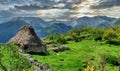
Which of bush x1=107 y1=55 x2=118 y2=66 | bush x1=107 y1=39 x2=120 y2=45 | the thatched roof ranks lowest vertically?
bush x1=107 y1=39 x2=120 y2=45

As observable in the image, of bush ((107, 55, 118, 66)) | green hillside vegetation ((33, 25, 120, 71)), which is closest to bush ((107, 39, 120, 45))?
green hillside vegetation ((33, 25, 120, 71))

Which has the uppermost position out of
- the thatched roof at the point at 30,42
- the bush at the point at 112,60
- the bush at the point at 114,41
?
the thatched roof at the point at 30,42

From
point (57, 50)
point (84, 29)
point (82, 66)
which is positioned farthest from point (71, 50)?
point (84, 29)

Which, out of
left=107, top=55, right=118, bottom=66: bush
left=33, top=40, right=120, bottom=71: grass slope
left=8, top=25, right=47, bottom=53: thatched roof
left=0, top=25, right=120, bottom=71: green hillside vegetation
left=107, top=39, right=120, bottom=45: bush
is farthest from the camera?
left=107, top=39, right=120, bottom=45: bush

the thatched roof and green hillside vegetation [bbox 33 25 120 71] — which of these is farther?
the thatched roof

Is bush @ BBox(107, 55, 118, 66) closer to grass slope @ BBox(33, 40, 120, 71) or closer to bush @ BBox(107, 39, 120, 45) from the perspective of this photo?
grass slope @ BBox(33, 40, 120, 71)

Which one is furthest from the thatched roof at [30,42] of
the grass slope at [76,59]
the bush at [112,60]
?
the bush at [112,60]

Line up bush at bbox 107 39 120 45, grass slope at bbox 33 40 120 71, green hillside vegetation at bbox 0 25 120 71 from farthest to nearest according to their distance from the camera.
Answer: bush at bbox 107 39 120 45
grass slope at bbox 33 40 120 71
green hillside vegetation at bbox 0 25 120 71

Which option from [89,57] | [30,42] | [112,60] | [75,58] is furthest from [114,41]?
[30,42]

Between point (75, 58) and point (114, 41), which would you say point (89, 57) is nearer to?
point (75, 58)

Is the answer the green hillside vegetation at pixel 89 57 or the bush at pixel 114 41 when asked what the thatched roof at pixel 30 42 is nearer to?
the green hillside vegetation at pixel 89 57

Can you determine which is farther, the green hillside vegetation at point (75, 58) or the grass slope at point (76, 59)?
the grass slope at point (76, 59)

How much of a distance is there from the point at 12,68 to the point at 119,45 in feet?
238

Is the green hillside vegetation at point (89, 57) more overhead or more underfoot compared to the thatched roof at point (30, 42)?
more underfoot
